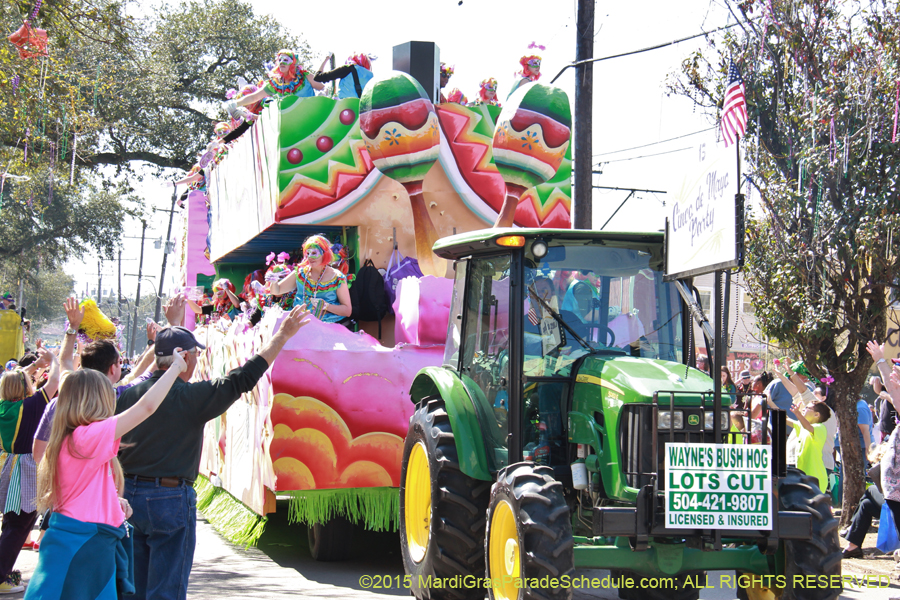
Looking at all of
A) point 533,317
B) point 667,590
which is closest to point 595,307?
point 533,317

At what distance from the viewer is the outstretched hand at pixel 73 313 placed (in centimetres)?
512

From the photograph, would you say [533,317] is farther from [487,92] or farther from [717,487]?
[487,92]

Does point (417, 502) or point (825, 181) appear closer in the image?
point (417, 502)

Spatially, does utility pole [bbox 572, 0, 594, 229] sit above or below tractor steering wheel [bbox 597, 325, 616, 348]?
above

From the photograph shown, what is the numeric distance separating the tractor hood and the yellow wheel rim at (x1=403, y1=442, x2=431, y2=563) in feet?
4.57

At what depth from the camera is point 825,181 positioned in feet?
28.8

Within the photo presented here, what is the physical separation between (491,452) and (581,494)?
2.18 feet

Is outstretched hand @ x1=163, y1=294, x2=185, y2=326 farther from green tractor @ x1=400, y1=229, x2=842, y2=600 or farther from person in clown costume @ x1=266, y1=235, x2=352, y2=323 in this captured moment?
person in clown costume @ x1=266, y1=235, x2=352, y2=323

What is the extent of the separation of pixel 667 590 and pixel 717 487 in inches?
70.7

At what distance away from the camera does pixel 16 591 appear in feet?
20.6

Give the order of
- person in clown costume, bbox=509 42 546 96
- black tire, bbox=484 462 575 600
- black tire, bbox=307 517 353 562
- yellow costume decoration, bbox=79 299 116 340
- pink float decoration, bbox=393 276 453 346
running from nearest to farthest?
black tire, bbox=484 462 575 600 → yellow costume decoration, bbox=79 299 116 340 → black tire, bbox=307 517 353 562 → pink float decoration, bbox=393 276 453 346 → person in clown costume, bbox=509 42 546 96

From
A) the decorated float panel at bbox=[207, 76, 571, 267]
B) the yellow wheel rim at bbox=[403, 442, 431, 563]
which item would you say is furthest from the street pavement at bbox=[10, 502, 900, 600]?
the decorated float panel at bbox=[207, 76, 571, 267]

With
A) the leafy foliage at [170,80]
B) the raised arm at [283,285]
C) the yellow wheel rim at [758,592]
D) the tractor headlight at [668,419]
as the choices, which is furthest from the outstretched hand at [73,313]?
the leafy foliage at [170,80]

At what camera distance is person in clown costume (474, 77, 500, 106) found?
984 cm
